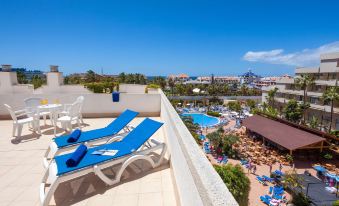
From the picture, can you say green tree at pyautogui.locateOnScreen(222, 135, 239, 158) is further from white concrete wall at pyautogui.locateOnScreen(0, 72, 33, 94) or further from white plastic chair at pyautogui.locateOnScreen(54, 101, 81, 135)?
white concrete wall at pyautogui.locateOnScreen(0, 72, 33, 94)

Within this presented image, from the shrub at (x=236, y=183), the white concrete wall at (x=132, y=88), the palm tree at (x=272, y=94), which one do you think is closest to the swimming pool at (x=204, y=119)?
the palm tree at (x=272, y=94)

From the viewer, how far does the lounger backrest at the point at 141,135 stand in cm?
348

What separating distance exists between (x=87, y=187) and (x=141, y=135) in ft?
4.06

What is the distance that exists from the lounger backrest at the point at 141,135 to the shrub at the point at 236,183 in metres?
6.32

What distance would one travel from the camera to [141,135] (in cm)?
371

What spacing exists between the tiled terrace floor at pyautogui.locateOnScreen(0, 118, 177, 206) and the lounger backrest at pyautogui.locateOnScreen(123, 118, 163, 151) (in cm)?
47

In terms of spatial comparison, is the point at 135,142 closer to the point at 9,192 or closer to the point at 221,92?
the point at 9,192

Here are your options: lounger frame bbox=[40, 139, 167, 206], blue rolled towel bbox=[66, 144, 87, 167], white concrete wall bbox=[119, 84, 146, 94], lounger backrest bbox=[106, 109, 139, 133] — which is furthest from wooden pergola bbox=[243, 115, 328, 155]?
blue rolled towel bbox=[66, 144, 87, 167]

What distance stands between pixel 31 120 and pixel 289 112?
94.4 feet

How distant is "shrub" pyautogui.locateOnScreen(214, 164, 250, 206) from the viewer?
28.8ft

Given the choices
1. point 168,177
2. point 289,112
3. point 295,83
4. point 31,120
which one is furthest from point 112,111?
point 295,83

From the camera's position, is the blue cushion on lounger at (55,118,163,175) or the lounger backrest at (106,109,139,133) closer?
the blue cushion on lounger at (55,118,163,175)

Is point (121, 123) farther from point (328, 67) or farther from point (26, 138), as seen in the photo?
point (328, 67)

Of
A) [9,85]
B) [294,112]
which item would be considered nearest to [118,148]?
[9,85]
